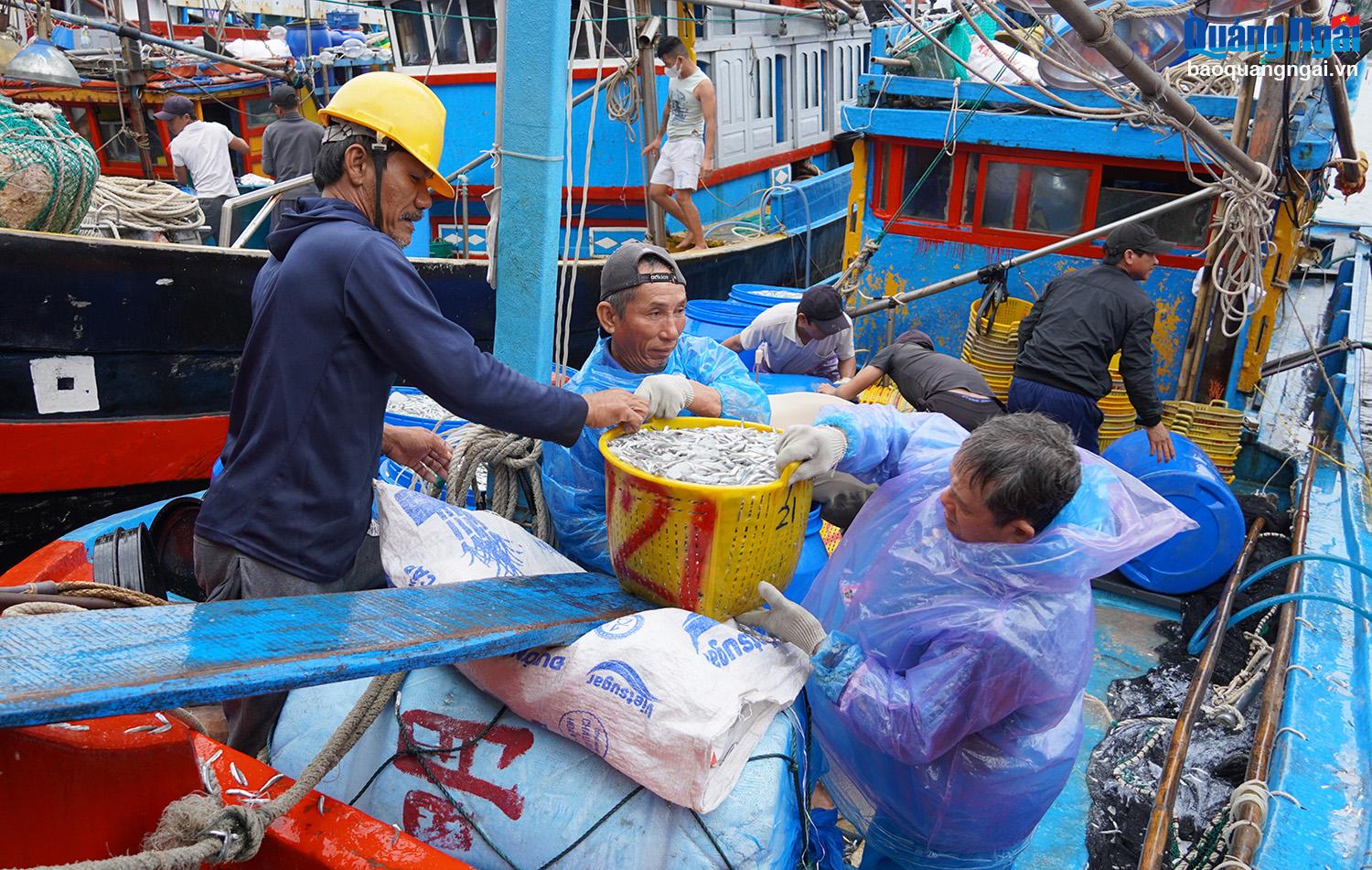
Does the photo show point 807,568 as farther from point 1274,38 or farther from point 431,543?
point 1274,38

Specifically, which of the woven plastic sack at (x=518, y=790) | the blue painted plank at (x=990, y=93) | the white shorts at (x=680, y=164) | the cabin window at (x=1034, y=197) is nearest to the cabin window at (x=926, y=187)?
the cabin window at (x=1034, y=197)

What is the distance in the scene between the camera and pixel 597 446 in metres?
2.69

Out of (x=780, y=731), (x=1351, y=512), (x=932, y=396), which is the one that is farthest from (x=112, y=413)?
(x=1351, y=512)

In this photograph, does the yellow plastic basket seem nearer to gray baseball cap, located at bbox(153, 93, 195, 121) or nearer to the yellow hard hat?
the yellow hard hat

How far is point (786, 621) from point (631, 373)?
978 millimetres

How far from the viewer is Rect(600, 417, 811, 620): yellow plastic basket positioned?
6.92 ft

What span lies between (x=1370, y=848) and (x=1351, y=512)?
3.35 m

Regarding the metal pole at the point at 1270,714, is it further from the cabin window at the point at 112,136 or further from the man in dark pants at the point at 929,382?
the cabin window at the point at 112,136

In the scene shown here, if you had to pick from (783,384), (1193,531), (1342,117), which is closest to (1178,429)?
(1193,531)

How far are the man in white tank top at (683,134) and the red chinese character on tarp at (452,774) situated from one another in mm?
6931

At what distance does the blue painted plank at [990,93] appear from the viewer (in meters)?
6.36

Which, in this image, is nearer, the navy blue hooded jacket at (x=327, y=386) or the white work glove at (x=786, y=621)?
the navy blue hooded jacket at (x=327, y=386)

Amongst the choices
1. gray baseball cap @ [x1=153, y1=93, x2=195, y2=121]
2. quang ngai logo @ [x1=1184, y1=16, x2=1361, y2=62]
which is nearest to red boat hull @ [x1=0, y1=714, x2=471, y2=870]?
quang ngai logo @ [x1=1184, y1=16, x2=1361, y2=62]

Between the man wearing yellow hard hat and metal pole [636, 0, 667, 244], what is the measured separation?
513 cm
